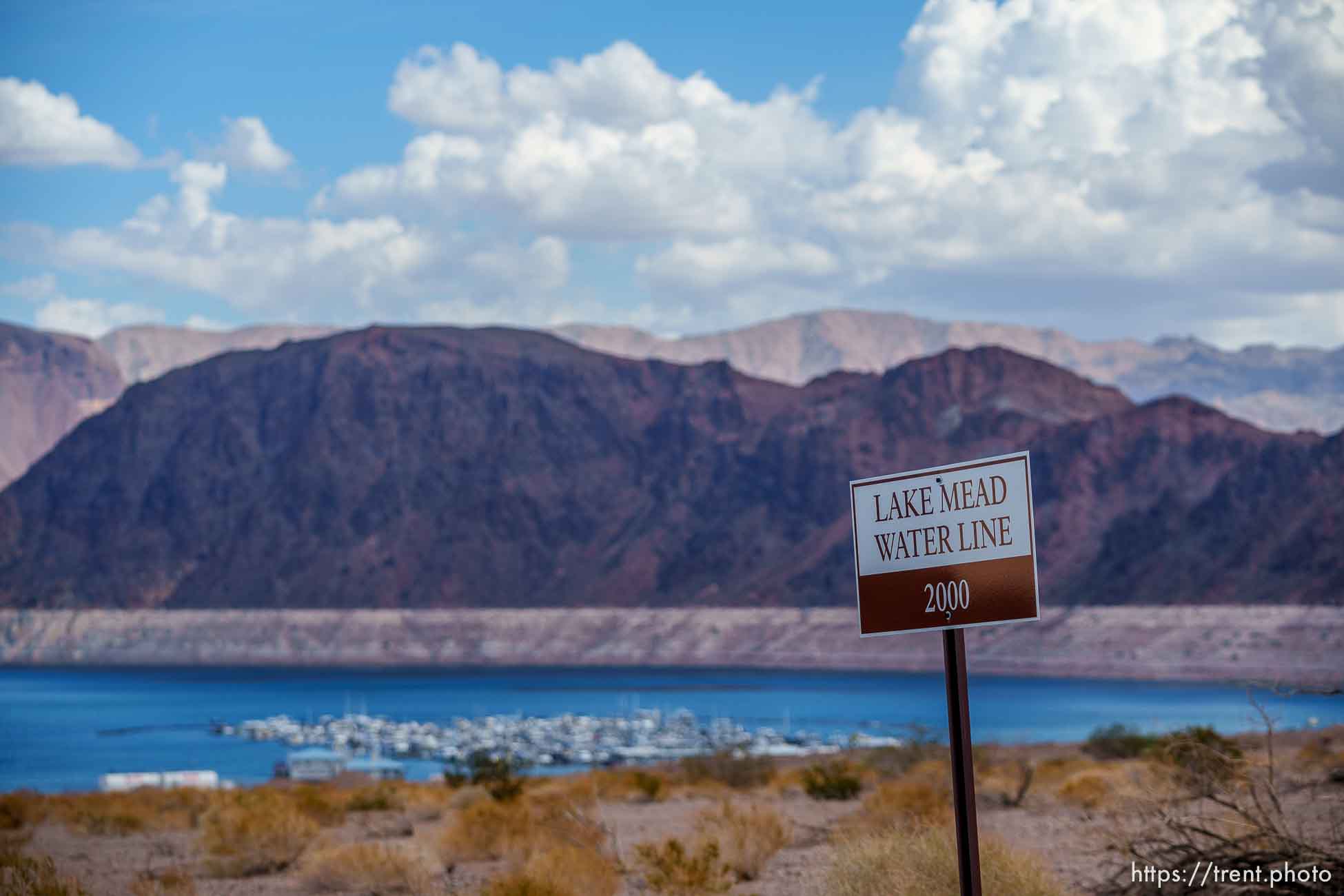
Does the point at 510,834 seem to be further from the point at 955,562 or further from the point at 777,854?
the point at 955,562

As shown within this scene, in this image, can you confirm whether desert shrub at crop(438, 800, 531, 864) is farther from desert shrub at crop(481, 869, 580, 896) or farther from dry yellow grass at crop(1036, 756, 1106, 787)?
dry yellow grass at crop(1036, 756, 1106, 787)

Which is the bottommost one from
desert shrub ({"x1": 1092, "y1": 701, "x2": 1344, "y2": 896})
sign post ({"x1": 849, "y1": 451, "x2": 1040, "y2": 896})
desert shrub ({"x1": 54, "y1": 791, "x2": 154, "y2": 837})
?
desert shrub ({"x1": 54, "y1": 791, "x2": 154, "y2": 837})

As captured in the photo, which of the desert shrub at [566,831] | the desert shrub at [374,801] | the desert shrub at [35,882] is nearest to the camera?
the desert shrub at [35,882]

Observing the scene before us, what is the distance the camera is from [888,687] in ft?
387

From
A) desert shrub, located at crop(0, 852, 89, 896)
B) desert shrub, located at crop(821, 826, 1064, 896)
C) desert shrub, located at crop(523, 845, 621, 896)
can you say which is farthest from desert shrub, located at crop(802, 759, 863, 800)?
desert shrub, located at crop(0, 852, 89, 896)

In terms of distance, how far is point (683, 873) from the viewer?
38.2ft

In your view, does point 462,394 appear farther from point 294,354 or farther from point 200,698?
point 200,698

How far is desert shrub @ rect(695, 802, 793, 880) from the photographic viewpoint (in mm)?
13602

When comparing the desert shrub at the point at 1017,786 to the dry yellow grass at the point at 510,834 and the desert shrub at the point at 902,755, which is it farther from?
the dry yellow grass at the point at 510,834

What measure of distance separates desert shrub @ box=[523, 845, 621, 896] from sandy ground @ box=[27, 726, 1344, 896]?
1.07 metres

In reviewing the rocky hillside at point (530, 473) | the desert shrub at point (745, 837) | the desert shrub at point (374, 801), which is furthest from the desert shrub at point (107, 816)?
the rocky hillside at point (530, 473)

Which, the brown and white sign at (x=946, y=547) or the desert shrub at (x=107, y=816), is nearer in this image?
the brown and white sign at (x=946, y=547)

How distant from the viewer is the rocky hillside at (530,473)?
5138 inches

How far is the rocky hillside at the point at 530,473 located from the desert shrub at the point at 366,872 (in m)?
107
